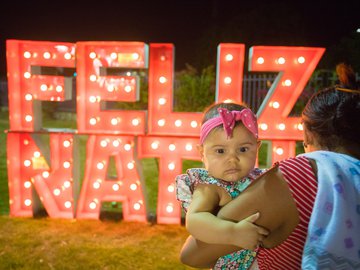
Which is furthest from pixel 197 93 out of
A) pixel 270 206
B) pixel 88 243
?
pixel 270 206

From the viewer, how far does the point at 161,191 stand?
4762 millimetres

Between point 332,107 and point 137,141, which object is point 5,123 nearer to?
point 137,141

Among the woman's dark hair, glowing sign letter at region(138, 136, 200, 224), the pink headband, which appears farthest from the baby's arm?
glowing sign letter at region(138, 136, 200, 224)

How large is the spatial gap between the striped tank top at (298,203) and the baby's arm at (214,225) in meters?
0.12

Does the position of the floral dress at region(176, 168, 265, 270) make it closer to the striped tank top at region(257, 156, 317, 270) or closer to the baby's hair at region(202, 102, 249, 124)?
the baby's hair at region(202, 102, 249, 124)

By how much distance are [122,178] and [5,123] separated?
12360 mm

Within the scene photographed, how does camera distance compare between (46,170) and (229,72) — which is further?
(46,170)

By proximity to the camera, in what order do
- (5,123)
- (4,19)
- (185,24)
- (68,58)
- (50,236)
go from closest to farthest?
1. (50,236)
2. (68,58)
3. (5,123)
4. (4,19)
5. (185,24)

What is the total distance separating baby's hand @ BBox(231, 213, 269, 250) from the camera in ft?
4.17

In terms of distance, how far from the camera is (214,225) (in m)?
1.35

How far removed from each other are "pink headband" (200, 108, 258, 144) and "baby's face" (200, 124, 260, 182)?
0.02 m

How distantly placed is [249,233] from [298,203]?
19 cm

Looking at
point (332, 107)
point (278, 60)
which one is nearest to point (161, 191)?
point (278, 60)

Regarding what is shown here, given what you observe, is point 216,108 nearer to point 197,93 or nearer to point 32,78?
point 32,78
